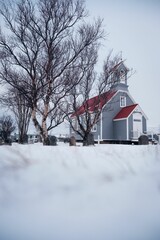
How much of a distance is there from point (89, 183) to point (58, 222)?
6.0 inches

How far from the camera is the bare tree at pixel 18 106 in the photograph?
5332 millimetres

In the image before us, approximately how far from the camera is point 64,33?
4.29 metres

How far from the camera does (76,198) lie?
21.1 inches

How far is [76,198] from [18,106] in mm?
5635

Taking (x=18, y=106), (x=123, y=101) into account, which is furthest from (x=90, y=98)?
(x=123, y=101)

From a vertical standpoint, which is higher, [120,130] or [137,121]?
[137,121]

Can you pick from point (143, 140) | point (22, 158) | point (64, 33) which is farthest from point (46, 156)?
point (143, 140)

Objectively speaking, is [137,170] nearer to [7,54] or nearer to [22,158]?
[22,158]

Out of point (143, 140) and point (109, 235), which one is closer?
point (109, 235)

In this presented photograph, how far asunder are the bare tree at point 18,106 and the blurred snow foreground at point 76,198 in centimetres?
473

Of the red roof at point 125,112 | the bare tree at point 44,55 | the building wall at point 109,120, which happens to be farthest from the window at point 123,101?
the bare tree at point 44,55

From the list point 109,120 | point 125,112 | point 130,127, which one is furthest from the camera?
point 109,120

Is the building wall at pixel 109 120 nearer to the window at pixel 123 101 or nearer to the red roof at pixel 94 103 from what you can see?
the window at pixel 123 101

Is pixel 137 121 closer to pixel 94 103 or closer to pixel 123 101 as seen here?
pixel 123 101
